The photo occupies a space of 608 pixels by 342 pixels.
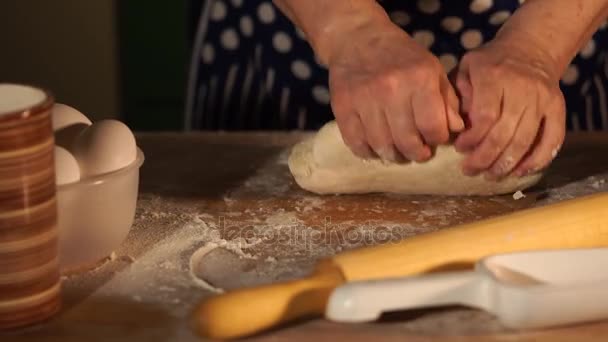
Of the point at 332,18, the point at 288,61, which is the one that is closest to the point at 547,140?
the point at 332,18

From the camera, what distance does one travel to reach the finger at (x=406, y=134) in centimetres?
91

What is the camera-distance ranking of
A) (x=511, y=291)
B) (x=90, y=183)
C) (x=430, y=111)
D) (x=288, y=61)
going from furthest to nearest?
(x=288, y=61)
(x=430, y=111)
(x=90, y=183)
(x=511, y=291)

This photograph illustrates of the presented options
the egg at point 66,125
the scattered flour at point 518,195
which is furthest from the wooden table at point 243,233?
the egg at point 66,125

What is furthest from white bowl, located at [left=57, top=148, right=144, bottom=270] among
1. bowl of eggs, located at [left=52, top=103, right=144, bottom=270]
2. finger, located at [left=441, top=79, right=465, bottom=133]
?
finger, located at [left=441, top=79, right=465, bottom=133]

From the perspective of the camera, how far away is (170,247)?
88 cm

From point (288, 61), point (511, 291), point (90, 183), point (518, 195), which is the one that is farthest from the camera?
point (288, 61)

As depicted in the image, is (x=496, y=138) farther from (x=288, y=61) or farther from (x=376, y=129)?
(x=288, y=61)

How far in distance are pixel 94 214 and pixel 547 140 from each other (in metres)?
0.43

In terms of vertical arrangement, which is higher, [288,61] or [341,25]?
[341,25]

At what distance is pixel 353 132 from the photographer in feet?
3.09

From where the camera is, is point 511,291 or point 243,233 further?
point 243,233

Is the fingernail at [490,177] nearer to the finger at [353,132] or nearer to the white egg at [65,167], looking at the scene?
the finger at [353,132]

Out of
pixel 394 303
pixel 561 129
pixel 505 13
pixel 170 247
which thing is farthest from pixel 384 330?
pixel 505 13

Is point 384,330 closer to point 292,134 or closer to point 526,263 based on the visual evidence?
point 526,263
